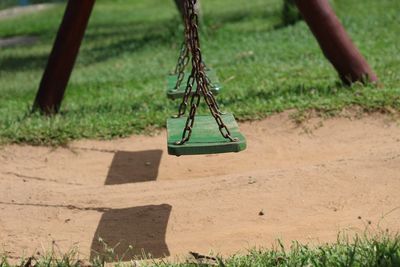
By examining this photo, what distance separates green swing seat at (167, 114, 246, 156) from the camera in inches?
174

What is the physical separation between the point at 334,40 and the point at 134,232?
3.27 m

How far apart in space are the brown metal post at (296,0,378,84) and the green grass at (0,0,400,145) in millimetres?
171

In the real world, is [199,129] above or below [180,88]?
above

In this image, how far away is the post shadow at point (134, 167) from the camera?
21.4 feet

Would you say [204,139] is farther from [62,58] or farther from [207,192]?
[62,58]

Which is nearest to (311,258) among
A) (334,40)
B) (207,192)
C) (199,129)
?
(199,129)

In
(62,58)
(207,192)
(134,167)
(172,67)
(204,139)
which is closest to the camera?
(204,139)

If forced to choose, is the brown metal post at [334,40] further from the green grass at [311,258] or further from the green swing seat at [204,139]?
the green grass at [311,258]

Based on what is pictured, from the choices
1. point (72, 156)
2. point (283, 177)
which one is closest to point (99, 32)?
point (72, 156)

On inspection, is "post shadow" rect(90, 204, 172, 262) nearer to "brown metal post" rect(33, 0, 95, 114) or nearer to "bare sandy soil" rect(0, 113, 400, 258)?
"bare sandy soil" rect(0, 113, 400, 258)

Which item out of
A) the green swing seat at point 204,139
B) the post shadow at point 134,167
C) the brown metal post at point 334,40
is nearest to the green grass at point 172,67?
the brown metal post at point 334,40

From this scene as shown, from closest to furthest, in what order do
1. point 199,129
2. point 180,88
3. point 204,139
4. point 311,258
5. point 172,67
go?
1. point 311,258
2. point 204,139
3. point 199,129
4. point 180,88
5. point 172,67

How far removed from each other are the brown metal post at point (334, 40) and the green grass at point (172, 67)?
0.17 m

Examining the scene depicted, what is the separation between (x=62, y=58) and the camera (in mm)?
7906
